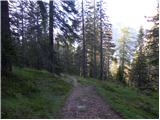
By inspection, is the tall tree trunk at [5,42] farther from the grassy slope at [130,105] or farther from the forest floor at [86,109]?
the grassy slope at [130,105]

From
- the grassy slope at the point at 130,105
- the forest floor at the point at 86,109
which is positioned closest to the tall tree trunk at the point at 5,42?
the forest floor at the point at 86,109

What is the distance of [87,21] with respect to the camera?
161 feet

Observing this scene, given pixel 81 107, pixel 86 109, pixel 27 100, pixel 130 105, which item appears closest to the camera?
pixel 27 100

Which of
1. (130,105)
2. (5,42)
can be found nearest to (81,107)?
(130,105)

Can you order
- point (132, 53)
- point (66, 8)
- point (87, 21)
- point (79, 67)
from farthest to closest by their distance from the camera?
point (132, 53) → point (79, 67) → point (87, 21) → point (66, 8)

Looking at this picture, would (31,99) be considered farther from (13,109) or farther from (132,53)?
(132,53)

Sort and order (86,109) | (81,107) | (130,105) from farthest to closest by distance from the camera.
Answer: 1. (130,105)
2. (81,107)
3. (86,109)

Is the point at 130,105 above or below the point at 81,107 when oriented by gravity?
below

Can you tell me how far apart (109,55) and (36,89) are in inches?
1966

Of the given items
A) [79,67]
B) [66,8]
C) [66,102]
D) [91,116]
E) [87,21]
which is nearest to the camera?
[91,116]

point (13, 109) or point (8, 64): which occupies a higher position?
point (8, 64)

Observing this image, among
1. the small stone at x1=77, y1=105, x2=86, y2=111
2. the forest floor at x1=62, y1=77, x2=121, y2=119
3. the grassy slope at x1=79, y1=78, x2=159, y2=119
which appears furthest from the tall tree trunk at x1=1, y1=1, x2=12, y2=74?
the grassy slope at x1=79, y1=78, x2=159, y2=119

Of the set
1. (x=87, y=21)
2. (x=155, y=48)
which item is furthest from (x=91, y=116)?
(x=87, y=21)

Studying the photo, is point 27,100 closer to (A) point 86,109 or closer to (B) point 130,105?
(A) point 86,109
